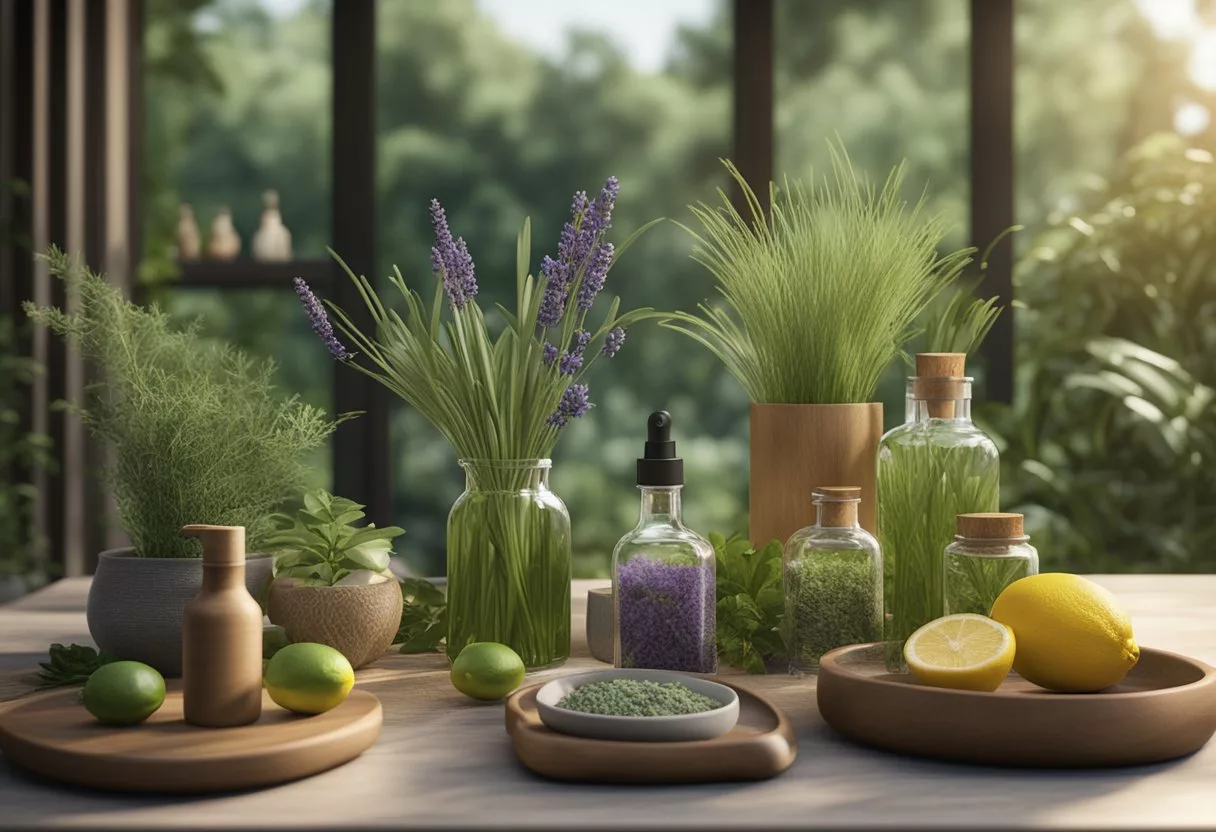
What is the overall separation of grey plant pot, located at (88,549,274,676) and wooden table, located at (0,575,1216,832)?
0.74ft

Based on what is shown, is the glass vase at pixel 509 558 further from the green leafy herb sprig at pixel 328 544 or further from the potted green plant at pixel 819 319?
the potted green plant at pixel 819 319

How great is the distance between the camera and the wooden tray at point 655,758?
2.67 feet

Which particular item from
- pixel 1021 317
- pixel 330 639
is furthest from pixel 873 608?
pixel 1021 317

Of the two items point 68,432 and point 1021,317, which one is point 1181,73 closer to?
point 1021,317

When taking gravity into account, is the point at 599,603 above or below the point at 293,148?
below

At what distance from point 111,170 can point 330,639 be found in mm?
2906

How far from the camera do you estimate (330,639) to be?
43.9 inches

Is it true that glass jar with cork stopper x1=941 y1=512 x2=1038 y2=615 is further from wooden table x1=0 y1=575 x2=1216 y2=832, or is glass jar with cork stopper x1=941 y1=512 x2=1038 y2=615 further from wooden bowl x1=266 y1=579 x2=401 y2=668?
wooden bowl x1=266 y1=579 x2=401 y2=668

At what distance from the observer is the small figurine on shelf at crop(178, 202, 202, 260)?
3.64 meters

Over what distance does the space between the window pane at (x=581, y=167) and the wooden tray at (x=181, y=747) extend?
2.81m

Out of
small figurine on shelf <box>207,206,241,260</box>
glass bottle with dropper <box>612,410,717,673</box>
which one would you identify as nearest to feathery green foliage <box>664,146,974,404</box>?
glass bottle with dropper <box>612,410,717,673</box>

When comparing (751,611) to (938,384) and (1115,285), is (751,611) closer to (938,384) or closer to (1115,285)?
(938,384)

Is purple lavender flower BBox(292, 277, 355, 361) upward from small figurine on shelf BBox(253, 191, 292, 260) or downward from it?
downward

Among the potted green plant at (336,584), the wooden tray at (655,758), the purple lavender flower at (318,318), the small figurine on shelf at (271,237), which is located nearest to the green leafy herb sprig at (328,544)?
the potted green plant at (336,584)
